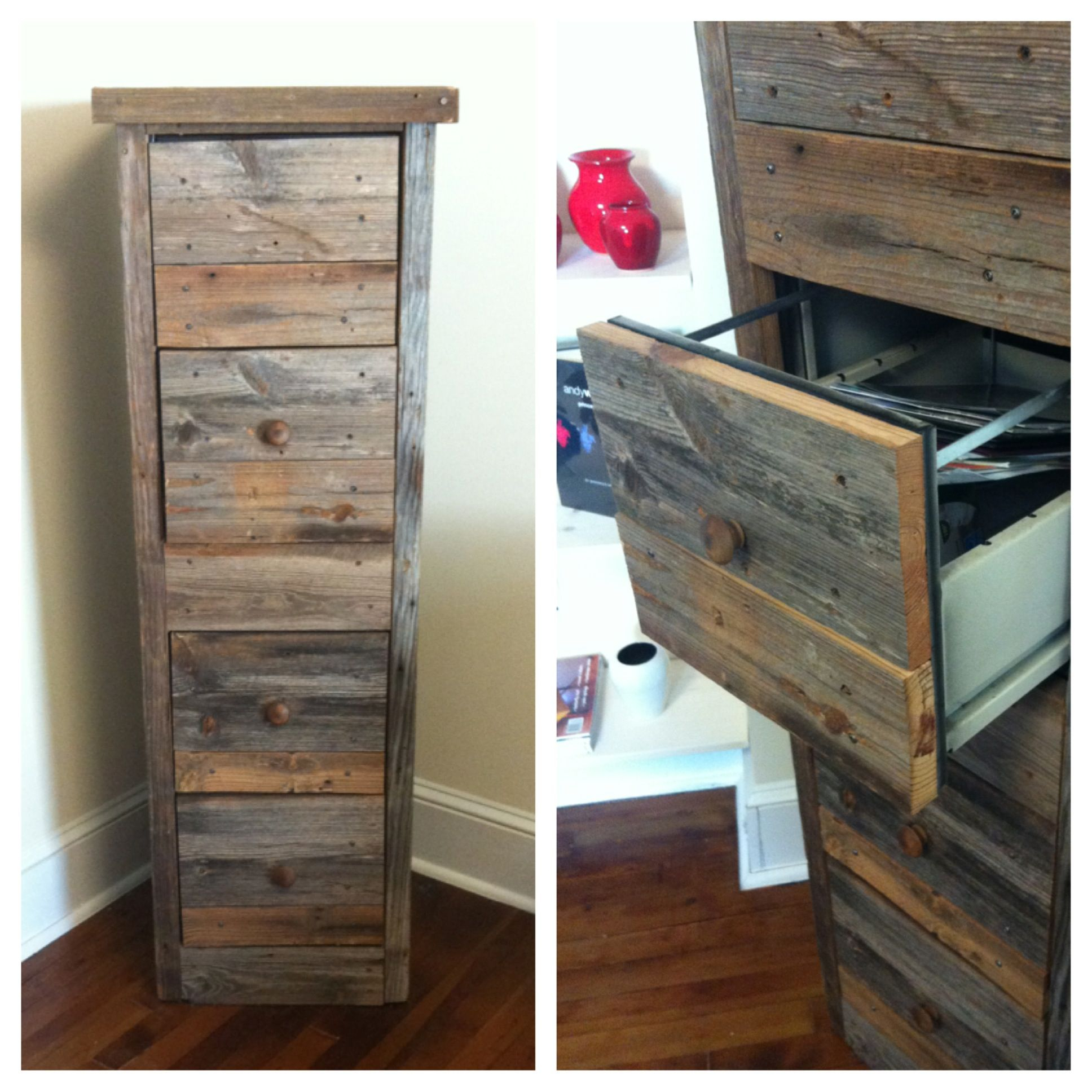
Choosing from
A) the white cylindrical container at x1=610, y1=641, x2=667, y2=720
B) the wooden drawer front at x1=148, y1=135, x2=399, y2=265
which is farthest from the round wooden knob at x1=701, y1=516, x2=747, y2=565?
the white cylindrical container at x1=610, y1=641, x2=667, y2=720

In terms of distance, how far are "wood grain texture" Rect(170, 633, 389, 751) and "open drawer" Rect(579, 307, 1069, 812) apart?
1.66 feet

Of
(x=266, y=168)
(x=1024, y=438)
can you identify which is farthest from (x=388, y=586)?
(x=1024, y=438)

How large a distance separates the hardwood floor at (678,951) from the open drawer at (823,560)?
71 cm

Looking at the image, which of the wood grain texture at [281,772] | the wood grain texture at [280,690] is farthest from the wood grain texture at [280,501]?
the wood grain texture at [281,772]

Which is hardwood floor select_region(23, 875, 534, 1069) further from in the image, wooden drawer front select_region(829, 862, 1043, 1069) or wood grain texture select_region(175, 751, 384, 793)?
wooden drawer front select_region(829, 862, 1043, 1069)

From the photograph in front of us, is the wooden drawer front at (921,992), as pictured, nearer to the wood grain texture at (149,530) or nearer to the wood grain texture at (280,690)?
the wood grain texture at (280,690)

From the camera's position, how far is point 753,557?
0.78m

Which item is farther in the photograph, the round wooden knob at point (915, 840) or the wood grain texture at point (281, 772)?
the wood grain texture at point (281, 772)

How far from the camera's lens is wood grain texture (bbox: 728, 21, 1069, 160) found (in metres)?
0.67

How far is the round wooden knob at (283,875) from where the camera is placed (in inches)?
52.9

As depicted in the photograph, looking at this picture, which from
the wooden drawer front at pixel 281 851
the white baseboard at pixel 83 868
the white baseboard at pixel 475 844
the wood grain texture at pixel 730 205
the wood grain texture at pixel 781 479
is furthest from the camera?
the white baseboard at pixel 475 844

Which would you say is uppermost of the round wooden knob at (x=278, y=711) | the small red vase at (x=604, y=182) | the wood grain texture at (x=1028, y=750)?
the small red vase at (x=604, y=182)

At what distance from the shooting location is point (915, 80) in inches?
29.1

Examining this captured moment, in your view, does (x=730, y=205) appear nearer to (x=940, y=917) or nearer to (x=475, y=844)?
(x=940, y=917)
